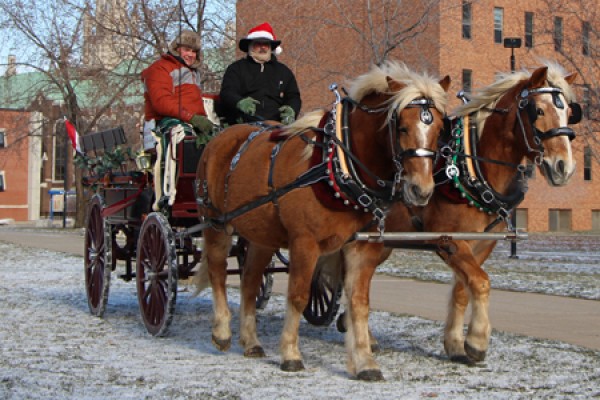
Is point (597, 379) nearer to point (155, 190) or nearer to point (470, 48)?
point (155, 190)

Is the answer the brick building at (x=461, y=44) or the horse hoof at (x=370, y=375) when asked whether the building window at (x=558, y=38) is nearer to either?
the brick building at (x=461, y=44)

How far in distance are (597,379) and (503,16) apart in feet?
118

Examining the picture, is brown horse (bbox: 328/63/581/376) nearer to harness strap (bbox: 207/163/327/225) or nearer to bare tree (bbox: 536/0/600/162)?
harness strap (bbox: 207/163/327/225)

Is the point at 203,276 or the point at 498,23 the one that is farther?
the point at 498,23

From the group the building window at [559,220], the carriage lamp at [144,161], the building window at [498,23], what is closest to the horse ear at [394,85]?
the carriage lamp at [144,161]

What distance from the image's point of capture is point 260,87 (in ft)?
29.9

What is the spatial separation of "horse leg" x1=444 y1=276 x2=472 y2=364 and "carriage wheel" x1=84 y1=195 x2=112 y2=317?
4.19 m

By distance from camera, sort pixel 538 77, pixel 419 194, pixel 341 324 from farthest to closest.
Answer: pixel 341 324, pixel 538 77, pixel 419 194

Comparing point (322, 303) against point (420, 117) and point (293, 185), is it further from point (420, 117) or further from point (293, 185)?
point (420, 117)

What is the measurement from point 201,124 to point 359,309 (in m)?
2.95

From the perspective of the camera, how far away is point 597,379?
6.82 m

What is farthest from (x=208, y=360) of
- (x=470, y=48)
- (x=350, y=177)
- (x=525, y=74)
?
(x=470, y=48)

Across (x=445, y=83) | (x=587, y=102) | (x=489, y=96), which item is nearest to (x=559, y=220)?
(x=587, y=102)

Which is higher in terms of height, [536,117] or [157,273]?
[536,117]
